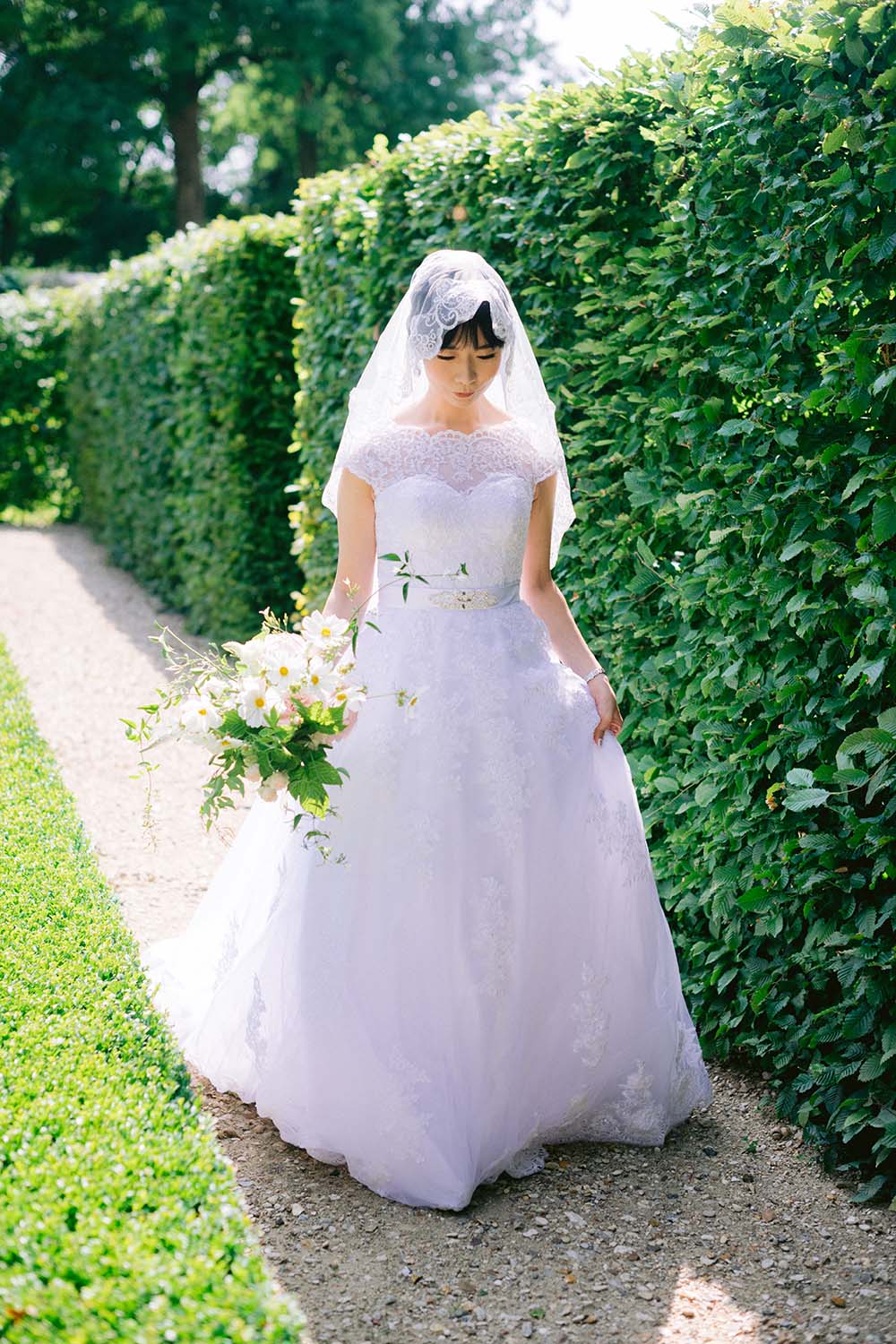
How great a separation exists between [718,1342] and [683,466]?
2324 mm

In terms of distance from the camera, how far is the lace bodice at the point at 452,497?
3.39 m

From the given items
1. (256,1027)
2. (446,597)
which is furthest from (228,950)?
(446,597)

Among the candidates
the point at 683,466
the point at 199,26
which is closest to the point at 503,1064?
the point at 683,466

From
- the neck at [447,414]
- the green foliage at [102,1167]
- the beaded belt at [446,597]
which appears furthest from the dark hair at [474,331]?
the green foliage at [102,1167]

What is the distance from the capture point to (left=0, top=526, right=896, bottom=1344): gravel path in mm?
2760

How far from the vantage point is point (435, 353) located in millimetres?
3332

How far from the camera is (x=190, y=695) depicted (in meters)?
2.99

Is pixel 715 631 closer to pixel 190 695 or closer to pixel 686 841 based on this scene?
pixel 686 841

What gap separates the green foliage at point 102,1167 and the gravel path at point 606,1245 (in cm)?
44

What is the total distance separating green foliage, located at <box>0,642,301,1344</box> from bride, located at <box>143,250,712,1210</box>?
315mm

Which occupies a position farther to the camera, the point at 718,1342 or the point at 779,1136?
the point at 779,1136

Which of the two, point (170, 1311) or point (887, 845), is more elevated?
point (887, 845)

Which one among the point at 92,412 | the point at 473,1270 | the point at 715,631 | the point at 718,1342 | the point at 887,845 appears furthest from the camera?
the point at 92,412

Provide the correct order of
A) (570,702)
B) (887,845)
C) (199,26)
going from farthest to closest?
(199,26)
(570,702)
(887,845)
